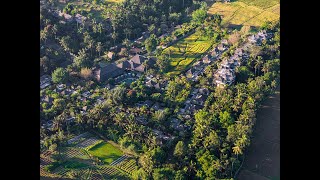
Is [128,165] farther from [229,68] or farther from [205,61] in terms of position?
[205,61]

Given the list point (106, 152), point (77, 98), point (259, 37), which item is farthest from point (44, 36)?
point (259, 37)

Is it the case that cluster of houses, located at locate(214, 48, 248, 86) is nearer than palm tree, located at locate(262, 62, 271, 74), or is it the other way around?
cluster of houses, located at locate(214, 48, 248, 86)

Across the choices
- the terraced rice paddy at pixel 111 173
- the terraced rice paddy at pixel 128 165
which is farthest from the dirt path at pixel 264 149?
the terraced rice paddy at pixel 111 173

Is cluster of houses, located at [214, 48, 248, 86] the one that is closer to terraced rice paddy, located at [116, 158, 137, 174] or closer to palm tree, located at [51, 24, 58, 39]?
terraced rice paddy, located at [116, 158, 137, 174]

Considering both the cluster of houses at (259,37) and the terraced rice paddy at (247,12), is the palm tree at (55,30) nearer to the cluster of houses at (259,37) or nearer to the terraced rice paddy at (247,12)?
the terraced rice paddy at (247,12)

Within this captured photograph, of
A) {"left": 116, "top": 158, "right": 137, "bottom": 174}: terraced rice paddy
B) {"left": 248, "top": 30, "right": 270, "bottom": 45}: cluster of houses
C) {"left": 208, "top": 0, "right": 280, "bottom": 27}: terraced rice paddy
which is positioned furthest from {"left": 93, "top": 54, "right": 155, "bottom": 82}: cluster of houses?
{"left": 208, "top": 0, "right": 280, "bottom": 27}: terraced rice paddy
